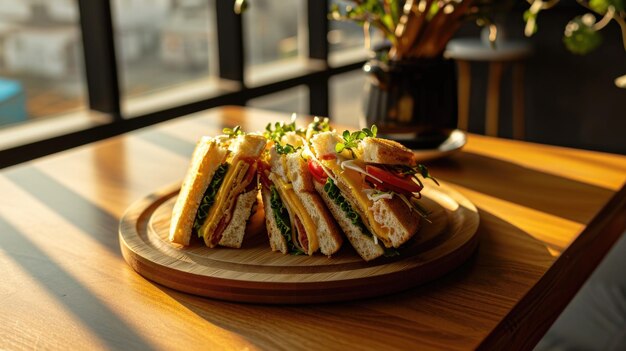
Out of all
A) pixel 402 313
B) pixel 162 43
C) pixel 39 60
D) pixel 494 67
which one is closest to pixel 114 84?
pixel 39 60

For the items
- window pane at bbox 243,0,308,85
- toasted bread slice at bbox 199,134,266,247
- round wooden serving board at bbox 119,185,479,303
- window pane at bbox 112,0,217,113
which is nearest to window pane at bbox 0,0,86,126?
window pane at bbox 112,0,217,113

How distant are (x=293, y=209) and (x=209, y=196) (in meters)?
0.13

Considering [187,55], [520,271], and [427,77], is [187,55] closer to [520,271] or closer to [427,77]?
[427,77]

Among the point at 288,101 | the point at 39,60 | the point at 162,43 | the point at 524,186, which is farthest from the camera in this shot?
→ the point at 288,101

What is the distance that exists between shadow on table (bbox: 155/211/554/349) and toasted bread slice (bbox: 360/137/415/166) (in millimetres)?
184

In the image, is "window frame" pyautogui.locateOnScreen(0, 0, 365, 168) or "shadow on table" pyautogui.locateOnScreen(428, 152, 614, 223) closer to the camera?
"shadow on table" pyautogui.locateOnScreen(428, 152, 614, 223)

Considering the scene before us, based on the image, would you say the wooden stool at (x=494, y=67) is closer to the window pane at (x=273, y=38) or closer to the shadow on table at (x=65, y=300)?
the window pane at (x=273, y=38)

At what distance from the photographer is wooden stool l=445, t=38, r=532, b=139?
3.44 m

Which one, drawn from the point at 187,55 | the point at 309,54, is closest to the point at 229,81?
the point at 187,55

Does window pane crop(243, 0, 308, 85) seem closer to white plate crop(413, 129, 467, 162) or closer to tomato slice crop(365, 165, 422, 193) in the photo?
white plate crop(413, 129, 467, 162)

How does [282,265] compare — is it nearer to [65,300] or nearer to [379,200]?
[379,200]

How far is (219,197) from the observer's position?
3.59 ft

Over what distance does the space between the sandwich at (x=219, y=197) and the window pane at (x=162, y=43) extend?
→ 194 centimetres

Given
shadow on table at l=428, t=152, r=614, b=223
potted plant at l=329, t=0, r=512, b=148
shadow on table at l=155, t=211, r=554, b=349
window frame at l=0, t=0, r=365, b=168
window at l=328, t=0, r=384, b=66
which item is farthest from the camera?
window at l=328, t=0, r=384, b=66
